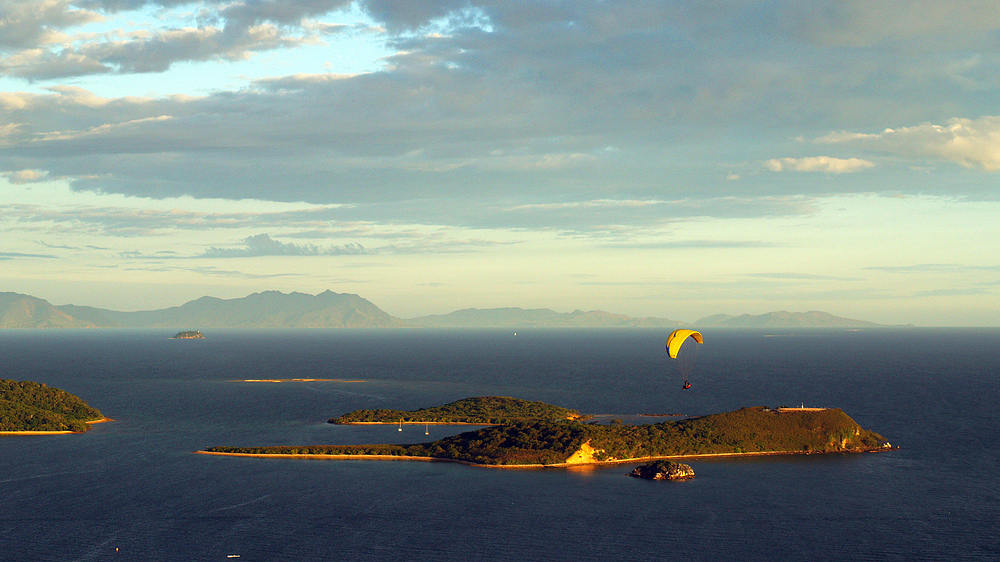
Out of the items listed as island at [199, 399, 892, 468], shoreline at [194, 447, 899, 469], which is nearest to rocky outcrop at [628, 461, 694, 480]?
shoreline at [194, 447, 899, 469]

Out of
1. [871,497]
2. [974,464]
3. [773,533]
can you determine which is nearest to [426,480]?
[773,533]

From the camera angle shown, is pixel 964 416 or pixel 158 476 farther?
pixel 964 416

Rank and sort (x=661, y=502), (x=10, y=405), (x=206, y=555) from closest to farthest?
(x=206, y=555) < (x=661, y=502) < (x=10, y=405)

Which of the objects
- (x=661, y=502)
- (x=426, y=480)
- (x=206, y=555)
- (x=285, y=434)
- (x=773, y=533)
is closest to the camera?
(x=206, y=555)

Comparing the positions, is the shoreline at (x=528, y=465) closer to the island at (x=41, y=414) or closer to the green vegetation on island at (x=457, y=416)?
the green vegetation on island at (x=457, y=416)

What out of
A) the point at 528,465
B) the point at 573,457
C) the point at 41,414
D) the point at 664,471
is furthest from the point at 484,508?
the point at 41,414

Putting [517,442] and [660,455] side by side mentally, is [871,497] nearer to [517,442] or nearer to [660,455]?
[660,455]
